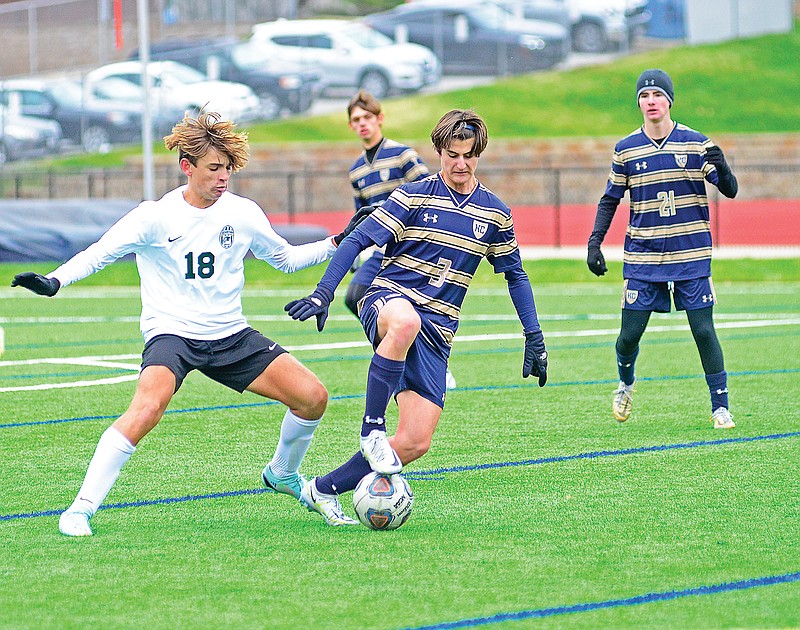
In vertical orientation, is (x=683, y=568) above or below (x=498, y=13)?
below

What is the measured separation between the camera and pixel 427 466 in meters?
7.29

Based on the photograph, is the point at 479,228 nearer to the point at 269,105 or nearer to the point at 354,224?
the point at 354,224

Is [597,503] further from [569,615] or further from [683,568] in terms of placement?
[569,615]

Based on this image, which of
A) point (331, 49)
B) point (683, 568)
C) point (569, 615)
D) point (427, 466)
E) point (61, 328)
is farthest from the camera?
point (331, 49)

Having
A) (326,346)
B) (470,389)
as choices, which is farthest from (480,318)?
(470,389)

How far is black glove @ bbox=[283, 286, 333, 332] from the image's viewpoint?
5.56 metres

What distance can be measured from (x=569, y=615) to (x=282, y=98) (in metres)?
32.9

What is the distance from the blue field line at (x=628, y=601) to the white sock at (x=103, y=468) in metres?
1.79

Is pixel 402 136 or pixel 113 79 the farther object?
pixel 402 136

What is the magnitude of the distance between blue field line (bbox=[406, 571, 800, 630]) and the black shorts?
6.10 feet

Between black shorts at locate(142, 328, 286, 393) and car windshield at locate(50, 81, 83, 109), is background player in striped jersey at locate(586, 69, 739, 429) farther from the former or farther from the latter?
car windshield at locate(50, 81, 83, 109)

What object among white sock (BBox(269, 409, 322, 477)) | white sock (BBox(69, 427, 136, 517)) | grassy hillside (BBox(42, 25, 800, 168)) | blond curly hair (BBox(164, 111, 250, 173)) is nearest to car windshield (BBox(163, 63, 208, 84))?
grassy hillside (BBox(42, 25, 800, 168))

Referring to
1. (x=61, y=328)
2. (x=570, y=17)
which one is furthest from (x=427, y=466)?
(x=570, y=17)

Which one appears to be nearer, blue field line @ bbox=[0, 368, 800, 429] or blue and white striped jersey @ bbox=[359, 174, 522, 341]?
blue and white striped jersey @ bbox=[359, 174, 522, 341]
